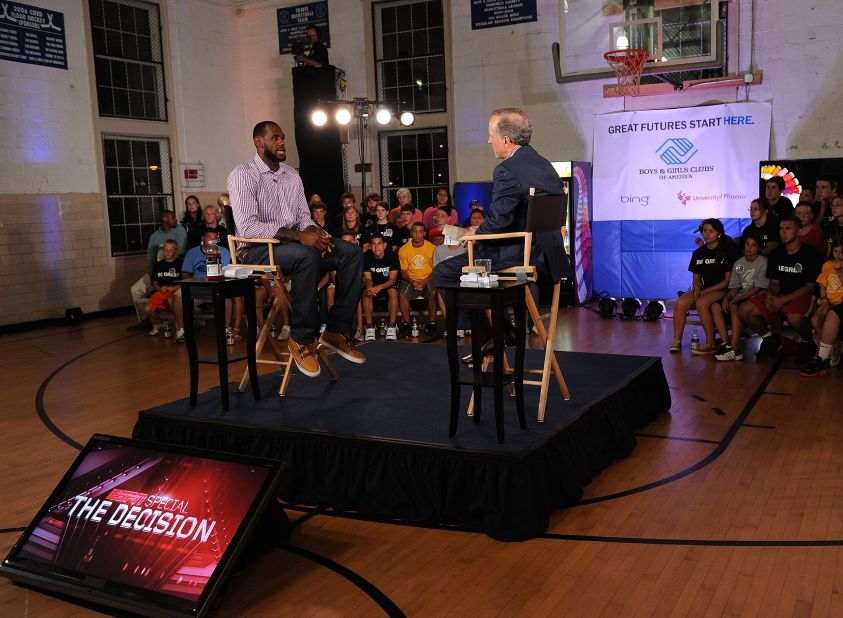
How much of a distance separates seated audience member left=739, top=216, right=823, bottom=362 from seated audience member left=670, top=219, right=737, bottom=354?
330 mm

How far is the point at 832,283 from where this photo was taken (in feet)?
19.9

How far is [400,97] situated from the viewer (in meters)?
12.0

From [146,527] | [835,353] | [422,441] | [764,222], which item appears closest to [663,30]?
[764,222]

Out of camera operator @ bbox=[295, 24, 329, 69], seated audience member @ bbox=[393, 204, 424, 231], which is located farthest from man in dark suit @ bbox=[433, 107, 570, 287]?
camera operator @ bbox=[295, 24, 329, 69]

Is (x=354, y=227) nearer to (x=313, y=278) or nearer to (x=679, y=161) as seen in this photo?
(x=679, y=161)

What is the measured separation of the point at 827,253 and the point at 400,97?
679 cm

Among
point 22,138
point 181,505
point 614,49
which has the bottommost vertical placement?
point 181,505

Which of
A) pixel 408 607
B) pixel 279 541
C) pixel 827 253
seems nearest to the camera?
pixel 408 607

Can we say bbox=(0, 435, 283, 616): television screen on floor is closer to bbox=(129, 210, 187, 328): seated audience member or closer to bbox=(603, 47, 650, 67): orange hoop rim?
bbox=(129, 210, 187, 328): seated audience member

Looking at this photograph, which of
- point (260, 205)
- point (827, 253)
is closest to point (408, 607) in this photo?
point (260, 205)

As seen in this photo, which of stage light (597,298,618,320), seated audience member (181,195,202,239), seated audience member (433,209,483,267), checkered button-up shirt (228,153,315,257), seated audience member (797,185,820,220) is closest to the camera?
checkered button-up shirt (228,153,315,257)

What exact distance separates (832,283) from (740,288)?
911mm

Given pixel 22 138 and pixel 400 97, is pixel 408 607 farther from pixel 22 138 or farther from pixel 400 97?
pixel 400 97

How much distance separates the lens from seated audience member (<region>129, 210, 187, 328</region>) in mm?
9570
